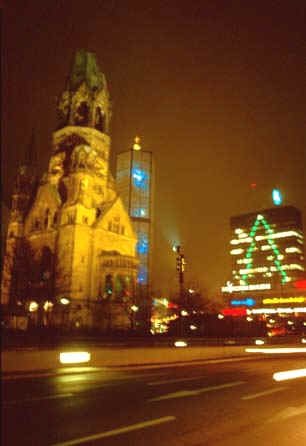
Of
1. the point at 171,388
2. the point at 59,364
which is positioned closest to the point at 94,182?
the point at 59,364

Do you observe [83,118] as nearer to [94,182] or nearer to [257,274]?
[94,182]

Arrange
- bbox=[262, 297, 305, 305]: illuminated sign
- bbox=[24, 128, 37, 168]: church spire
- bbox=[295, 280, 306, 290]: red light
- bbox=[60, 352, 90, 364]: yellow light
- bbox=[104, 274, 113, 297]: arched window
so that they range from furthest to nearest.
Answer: bbox=[262, 297, 305, 305]: illuminated sign → bbox=[295, 280, 306, 290]: red light → bbox=[24, 128, 37, 168]: church spire → bbox=[104, 274, 113, 297]: arched window → bbox=[60, 352, 90, 364]: yellow light

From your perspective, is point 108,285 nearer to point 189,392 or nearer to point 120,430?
point 189,392

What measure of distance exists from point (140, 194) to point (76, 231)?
155 feet

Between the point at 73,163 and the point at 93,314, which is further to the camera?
the point at 73,163

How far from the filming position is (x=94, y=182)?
7431cm

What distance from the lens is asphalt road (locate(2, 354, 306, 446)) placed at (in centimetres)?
683

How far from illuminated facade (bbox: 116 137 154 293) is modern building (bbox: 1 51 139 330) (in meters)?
28.6

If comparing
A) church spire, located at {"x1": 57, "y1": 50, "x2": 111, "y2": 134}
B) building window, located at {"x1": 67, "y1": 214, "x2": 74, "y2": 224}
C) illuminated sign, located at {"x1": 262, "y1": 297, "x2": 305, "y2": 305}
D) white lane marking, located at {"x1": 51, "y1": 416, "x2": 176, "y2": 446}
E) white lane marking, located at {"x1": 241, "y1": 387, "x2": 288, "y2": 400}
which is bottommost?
illuminated sign, located at {"x1": 262, "y1": 297, "x2": 305, "y2": 305}

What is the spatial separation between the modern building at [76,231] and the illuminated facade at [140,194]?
28616mm

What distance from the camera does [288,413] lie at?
9.34m

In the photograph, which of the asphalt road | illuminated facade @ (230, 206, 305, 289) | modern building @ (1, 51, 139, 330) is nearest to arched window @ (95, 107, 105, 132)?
modern building @ (1, 51, 139, 330)

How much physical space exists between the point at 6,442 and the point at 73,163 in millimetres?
69464

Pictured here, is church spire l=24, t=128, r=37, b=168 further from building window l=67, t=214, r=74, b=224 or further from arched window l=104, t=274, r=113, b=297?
arched window l=104, t=274, r=113, b=297
